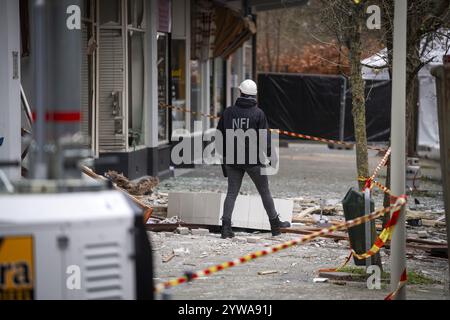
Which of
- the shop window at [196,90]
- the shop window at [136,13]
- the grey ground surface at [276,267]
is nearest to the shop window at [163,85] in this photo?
the shop window at [136,13]

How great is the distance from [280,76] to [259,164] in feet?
65.8

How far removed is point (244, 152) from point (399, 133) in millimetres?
3882

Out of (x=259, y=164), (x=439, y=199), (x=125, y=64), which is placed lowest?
(x=439, y=199)

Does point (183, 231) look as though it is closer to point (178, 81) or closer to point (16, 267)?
point (16, 267)

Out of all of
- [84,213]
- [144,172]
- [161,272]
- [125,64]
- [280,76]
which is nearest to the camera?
[84,213]

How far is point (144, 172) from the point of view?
1833 centimetres

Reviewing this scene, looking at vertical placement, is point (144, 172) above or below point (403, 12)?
below

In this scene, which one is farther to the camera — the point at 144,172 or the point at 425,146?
the point at 425,146

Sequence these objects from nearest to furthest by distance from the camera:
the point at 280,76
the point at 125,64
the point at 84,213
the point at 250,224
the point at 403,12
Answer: the point at 84,213 → the point at 403,12 → the point at 250,224 → the point at 125,64 → the point at 280,76

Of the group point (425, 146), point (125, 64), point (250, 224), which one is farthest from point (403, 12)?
point (425, 146)

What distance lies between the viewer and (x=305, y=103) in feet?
103

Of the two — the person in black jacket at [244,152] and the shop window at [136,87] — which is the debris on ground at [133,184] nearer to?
the shop window at [136,87]

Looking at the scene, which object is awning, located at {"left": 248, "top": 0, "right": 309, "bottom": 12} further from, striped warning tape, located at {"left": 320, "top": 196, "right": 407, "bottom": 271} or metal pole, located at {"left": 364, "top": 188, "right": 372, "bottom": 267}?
striped warning tape, located at {"left": 320, "top": 196, "right": 407, "bottom": 271}

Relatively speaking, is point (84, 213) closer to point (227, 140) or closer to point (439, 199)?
point (227, 140)
